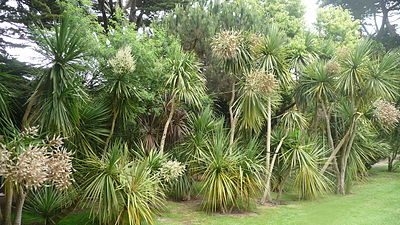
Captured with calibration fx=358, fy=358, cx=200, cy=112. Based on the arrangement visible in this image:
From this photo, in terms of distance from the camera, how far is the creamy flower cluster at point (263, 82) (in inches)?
333

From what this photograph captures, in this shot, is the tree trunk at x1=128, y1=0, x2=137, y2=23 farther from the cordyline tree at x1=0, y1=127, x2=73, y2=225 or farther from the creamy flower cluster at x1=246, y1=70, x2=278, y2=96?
the cordyline tree at x1=0, y1=127, x2=73, y2=225

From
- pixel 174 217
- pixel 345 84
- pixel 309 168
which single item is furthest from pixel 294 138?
pixel 174 217

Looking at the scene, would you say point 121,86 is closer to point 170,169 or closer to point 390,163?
point 170,169

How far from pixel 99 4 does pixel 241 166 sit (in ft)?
27.8

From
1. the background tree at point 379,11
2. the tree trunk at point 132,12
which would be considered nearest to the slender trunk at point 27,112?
the tree trunk at point 132,12

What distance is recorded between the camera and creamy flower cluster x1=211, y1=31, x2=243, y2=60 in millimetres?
8781

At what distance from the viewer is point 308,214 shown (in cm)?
810

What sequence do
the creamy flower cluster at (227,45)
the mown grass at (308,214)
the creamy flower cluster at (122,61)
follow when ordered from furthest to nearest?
the creamy flower cluster at (227,45) < the mown grass at (308,214) < the creamy flower cluster at (122,61)

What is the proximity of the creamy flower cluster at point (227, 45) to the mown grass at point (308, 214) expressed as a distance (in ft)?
12.7

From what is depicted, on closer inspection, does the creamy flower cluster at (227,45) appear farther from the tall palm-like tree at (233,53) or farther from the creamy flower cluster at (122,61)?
the creamy flower cluster at (122,61)

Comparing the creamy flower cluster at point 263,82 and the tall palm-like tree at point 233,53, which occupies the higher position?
the tall palm-like tree at point 233,53

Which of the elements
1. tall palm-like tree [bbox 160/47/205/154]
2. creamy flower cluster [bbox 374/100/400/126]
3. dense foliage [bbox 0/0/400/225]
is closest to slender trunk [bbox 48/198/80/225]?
dense foliage [bbox 0/0/400/225]

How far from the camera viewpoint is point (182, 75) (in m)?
8.35

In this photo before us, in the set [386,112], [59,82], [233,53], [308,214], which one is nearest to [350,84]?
[386,112]
